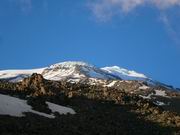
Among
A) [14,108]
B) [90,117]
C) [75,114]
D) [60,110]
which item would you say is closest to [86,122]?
[90,117]

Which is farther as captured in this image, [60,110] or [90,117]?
[60,110]

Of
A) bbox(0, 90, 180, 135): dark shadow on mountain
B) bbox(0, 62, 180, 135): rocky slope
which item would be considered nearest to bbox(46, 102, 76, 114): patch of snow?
bbox(0, 62, 180, 135): rocky slope

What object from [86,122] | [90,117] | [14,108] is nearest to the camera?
[14,108]

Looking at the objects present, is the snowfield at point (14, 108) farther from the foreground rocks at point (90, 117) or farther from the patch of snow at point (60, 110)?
the foreground rocks at point (90, 117)

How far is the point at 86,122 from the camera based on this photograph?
6731 cm

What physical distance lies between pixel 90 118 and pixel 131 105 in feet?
95.4

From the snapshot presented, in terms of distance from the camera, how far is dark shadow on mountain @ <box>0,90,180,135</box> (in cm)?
5172

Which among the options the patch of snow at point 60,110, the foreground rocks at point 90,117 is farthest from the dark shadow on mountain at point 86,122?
A: the patch of snow at point 60,110

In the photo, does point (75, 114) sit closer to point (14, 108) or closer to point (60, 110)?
point (60, 110)

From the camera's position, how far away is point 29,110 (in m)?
65.9

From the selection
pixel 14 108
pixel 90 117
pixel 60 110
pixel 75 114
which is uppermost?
pixel 60 110

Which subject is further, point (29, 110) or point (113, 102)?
point (113, 102)

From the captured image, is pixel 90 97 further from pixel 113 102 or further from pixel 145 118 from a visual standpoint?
pixel 145 118

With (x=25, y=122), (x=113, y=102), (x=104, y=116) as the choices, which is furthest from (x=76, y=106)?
(x=25, y=122)
